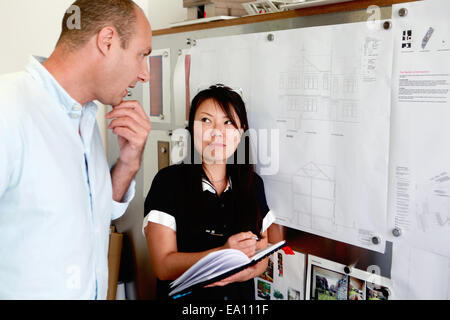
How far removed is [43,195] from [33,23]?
1443 millimetres

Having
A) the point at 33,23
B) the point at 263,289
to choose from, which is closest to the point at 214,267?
the point at 263,289

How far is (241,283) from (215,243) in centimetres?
17

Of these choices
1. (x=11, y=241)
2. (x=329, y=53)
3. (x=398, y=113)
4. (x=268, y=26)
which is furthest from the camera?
(x=268, y=26)

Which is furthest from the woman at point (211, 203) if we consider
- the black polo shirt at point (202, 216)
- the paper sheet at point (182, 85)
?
the paper sheet at point (182, 85)

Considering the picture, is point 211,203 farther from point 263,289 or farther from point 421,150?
point 421,150

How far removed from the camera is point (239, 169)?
131cm

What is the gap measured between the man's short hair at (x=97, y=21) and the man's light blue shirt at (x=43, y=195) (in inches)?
3.7

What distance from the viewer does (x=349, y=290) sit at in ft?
3.67

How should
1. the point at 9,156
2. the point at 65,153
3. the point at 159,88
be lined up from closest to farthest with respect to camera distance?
1. the point at 9,156
2. the point at 65,153
3. the point at 159,88

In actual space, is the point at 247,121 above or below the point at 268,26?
below

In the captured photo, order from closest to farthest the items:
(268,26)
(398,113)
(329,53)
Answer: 1. (398,113)
2. (329,53)
3. (268,26)

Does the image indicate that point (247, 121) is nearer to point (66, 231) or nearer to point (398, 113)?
point (398, 113)

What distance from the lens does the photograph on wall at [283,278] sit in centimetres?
124
